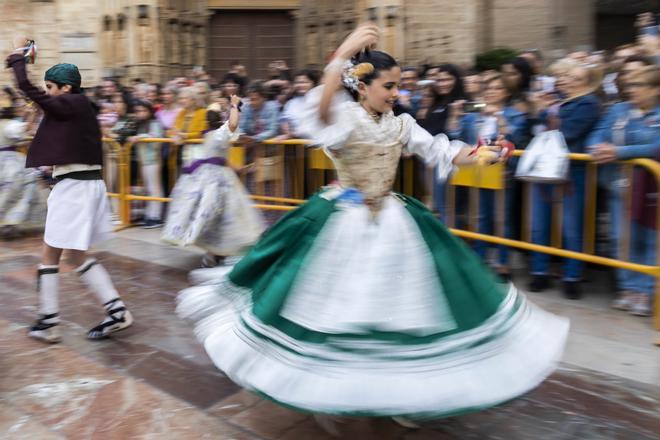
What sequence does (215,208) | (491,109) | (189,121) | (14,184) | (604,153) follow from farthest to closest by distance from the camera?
1. (14,184)
2. (189,121)
3. (215,208)
4. (491,109)
5. (604,153)

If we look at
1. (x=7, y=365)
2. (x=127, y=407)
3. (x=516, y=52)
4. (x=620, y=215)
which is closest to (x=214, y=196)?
(x=7, y=365)

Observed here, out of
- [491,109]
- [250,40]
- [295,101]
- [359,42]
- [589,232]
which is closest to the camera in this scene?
[359,42]

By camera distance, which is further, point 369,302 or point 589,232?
point 589,232

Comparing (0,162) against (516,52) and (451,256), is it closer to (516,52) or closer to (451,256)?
(451,256)

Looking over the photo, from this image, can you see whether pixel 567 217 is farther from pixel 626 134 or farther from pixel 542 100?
pixel 542 100

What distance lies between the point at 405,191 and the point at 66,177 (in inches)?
124

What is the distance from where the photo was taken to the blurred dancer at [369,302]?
2.79m

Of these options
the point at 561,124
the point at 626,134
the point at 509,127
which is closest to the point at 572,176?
the point at 561,124

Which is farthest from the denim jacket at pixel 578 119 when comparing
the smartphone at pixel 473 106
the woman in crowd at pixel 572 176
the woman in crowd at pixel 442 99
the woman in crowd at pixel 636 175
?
the woman in crowd at pixel 442 99

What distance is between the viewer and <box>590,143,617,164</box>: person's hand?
4.94 metres

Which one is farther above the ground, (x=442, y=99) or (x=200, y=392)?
(x=442, y=99)

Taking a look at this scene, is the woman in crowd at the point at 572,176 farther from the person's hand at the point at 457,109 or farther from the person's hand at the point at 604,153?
the person's hand at the point at 457,109

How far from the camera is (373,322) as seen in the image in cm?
285

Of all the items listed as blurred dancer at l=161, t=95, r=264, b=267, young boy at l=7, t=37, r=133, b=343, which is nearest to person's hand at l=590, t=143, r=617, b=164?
blurred dancer at l=161, t=95, r=264, b=267
